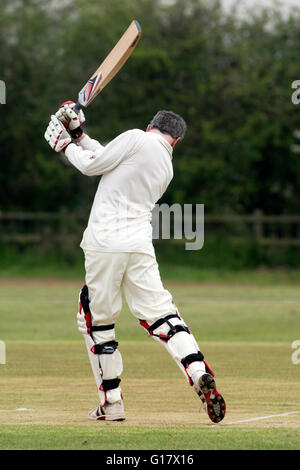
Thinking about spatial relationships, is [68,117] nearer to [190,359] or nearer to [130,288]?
[130,288]

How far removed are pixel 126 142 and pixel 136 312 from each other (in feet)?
3.71

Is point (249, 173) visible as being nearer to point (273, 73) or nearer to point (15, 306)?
point (273, 73)

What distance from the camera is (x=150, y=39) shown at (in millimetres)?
33375

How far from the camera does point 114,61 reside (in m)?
7.20

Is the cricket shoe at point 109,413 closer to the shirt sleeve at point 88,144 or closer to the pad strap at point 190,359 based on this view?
the pad strap at point 190,359

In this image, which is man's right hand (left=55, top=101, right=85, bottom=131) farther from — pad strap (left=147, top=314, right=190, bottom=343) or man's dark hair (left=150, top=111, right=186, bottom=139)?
pad strap (left=147, top=314, right=190, bottom=343)

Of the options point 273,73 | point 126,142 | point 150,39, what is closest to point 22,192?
point 150,39

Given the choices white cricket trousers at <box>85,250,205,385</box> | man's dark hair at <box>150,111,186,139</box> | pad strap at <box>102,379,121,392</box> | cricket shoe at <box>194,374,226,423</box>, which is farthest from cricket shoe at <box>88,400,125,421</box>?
man's dark hair at <box>150,111,186,139</box>

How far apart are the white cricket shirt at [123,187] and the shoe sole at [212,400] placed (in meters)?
1.00

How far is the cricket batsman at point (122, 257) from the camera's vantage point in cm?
660

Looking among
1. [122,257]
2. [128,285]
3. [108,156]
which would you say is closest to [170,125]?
[108,156]

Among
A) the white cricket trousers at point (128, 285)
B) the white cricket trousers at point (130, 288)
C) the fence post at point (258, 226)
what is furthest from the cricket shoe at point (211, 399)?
the fence post at point (258, 226)

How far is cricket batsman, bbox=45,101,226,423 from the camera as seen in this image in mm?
6602

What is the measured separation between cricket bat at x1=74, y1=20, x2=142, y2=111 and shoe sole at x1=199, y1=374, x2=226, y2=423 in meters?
2.35
